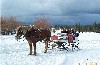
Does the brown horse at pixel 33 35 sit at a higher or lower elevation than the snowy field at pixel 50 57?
higher

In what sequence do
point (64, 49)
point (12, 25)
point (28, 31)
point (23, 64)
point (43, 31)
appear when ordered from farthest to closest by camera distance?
1. point (12, 25)
2. point (64, 49)
3. point (43, 31)
4. point (28, 31)
5. point (23, 64)

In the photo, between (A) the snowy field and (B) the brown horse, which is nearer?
(A) the snowy field

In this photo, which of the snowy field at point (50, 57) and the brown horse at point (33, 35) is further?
the brown horse at point (33, 35)

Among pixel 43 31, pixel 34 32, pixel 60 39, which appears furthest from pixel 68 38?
pixel 34 32

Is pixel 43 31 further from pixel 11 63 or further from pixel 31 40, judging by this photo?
pixel 11 63

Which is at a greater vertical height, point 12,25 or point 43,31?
point 43,31

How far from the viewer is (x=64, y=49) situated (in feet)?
72.0

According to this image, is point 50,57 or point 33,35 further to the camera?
point 33,35

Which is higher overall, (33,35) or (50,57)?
(33,35)

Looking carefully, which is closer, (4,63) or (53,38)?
(4,63)

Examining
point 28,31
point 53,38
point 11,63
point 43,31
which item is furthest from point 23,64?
point 53,38

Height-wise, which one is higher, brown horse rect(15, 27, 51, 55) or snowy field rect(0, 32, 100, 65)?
brown horse rect(15, 27, 51, 55)

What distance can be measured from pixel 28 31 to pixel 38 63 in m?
3.80

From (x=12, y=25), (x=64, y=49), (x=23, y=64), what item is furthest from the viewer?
(x=12, y=25)
